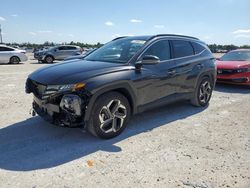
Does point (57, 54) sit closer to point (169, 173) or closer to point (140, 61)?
point (140, 61)

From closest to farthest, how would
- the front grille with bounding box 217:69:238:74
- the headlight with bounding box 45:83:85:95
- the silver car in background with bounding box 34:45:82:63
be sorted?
the headlight with bounding box 45:83:85:95 → the front grille with bounding box 217:69:238:74 → the silver car in background with bounding box 34:45:82:63

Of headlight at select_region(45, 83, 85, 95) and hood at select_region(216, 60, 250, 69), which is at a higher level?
hood at select_region(216, 60, 250, 69)

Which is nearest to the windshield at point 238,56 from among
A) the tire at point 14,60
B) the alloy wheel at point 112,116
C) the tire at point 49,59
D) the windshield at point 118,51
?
the windshield at point 118,51

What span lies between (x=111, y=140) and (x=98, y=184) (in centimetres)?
130

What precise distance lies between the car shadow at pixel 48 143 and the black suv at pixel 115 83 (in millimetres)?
291

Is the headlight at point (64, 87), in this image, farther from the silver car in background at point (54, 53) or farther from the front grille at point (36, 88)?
the silver car in background at point (54, 53)

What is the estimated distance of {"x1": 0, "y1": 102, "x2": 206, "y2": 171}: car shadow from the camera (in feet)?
11.9

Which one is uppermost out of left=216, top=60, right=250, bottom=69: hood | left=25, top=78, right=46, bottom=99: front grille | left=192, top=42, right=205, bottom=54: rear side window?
left=192, top=42, right=205, bottom=54: rear side window

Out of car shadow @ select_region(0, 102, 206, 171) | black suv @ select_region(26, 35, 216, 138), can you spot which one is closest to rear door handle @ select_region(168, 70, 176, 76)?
black suv @ select_region(26, 35, 216, 138)

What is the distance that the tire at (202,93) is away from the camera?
6367mm

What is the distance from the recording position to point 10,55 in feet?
63.9

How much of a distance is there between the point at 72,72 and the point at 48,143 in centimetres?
118

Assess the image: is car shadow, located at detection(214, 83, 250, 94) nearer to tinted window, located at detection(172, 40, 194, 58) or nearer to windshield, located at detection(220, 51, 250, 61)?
windshield, located at detection(220, 51, 250, 61)

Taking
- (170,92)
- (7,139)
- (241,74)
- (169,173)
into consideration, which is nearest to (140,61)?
(170,92)
